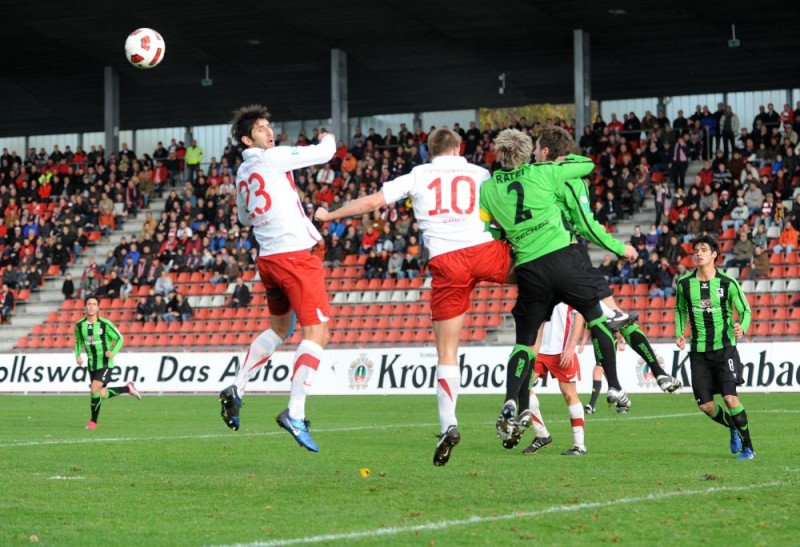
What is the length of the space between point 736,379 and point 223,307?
80.5ft

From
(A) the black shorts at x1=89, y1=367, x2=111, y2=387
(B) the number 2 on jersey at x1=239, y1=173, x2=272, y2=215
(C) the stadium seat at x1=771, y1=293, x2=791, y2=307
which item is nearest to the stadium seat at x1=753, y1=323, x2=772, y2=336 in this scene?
(C) the stadium seat at x1=771, y1=293, x2=791, y2=307

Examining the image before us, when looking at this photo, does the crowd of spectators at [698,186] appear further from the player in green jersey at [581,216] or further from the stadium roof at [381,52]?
the player in green jersey at [581,216]

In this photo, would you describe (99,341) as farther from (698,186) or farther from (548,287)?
(698,186)

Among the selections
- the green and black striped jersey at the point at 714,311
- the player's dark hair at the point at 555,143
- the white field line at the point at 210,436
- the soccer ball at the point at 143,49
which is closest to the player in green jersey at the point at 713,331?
the green and black striped jersey at the point at 714,311

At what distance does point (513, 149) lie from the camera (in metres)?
9.76

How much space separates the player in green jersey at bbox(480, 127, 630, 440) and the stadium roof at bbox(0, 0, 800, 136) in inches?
996

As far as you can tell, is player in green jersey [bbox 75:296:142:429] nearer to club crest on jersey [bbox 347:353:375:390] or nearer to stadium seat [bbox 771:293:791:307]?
club crest on jersey [bbox 347:353:375:390]

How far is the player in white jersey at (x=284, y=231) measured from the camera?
10.4 meters

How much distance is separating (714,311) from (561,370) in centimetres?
174

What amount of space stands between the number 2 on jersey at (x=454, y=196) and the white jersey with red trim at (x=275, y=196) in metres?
1.21

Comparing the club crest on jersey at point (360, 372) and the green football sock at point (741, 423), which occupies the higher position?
the green football sock at point (741, 423)

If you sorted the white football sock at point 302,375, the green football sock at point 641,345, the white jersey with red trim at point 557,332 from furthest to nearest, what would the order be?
the white jersey with red trim at point 557,332 → the green football sock at point 641,345 → the white football sock at point 302,375

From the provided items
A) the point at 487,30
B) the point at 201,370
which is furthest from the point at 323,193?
the point at 201,370

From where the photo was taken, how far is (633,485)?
905cm
